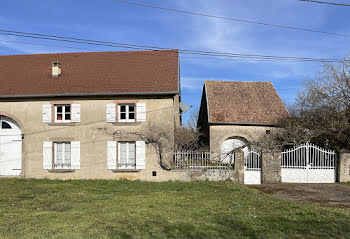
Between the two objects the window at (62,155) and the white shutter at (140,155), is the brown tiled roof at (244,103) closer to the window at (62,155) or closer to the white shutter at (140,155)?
the white shutter at (140,155)

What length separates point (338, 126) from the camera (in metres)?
15.4

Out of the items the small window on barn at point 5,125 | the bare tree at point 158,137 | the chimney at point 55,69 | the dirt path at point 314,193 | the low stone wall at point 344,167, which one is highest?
the chimney at point 55,69

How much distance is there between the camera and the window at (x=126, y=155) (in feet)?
48.4

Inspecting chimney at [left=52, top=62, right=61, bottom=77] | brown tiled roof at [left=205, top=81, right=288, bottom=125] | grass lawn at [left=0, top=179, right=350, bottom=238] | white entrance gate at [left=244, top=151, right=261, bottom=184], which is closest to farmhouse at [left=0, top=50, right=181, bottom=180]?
chimney at [left=52, top=62, right=61, bottom=77]

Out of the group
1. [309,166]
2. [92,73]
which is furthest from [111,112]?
[309,166]

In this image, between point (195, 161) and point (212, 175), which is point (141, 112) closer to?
point (195, 161)

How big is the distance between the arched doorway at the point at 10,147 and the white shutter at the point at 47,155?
1406mm

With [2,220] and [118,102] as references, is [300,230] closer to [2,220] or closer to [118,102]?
[2,220]

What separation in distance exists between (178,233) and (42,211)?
4.31 m

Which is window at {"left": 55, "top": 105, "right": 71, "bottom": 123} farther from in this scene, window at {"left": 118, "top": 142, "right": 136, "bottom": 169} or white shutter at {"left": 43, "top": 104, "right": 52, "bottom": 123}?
window at {"left": 118, "top": 142, "right": 136, "bottom": 169}

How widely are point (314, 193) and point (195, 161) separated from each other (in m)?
5.12

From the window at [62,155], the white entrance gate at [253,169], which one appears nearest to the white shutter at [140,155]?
the window at [62,155]

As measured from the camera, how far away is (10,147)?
15.4 meters

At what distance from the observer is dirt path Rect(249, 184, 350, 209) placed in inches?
399
